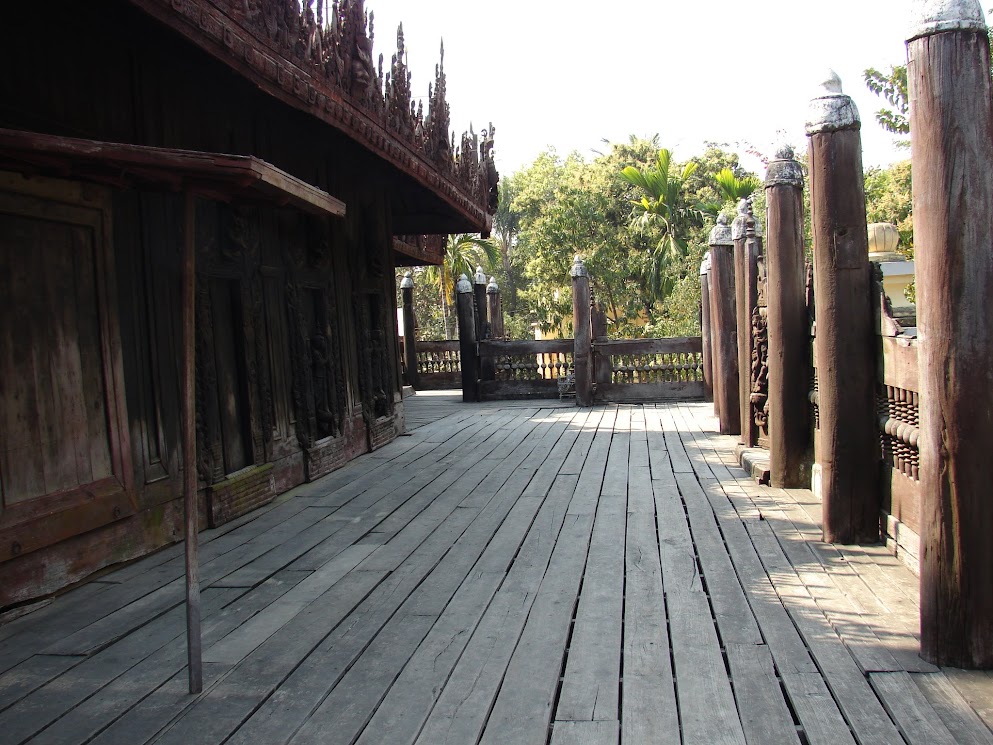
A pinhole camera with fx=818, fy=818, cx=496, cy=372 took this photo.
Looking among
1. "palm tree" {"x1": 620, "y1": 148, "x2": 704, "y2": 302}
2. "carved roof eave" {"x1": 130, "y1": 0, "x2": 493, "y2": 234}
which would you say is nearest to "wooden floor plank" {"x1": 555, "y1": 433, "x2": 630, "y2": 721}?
"carved roof eave" {"x1": 130, "y1": 0, "x2": 493, "y2": 234}

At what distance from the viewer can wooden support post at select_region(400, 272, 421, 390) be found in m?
16.5

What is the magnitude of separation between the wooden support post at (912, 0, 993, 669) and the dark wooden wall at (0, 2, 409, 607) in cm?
354

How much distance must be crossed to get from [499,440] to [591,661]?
6246 mm

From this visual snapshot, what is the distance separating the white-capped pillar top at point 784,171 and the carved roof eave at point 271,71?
2930mm

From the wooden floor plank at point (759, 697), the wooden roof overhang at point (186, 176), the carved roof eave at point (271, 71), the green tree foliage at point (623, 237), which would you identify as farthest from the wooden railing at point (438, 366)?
the wooden floor plank at point (759, 697)

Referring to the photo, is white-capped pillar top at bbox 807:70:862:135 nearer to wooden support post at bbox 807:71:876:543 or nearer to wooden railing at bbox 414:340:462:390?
wooden support post at bbox 807:71:876:543

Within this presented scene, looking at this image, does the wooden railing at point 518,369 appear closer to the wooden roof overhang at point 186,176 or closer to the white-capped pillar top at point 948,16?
the wooden roof overhang at point 186,176

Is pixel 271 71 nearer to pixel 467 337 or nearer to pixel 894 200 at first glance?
pixel 467 337

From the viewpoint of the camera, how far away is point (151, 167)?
9.27ft

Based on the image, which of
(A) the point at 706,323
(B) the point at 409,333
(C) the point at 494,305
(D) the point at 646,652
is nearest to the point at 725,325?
(A) the point at 706,323

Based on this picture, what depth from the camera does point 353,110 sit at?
5.96m

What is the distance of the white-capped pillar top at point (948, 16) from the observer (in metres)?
2.69

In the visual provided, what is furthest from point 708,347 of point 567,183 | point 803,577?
point 567,183

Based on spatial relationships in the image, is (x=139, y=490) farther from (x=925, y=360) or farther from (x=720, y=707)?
(x=925, y=360)
